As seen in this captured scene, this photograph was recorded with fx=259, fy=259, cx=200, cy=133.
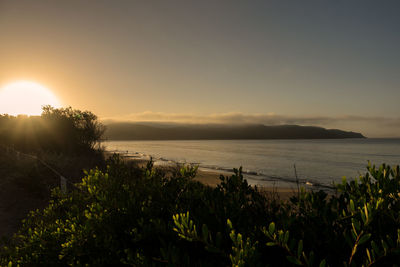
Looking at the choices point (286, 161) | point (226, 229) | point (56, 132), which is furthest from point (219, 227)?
point (286, 161)

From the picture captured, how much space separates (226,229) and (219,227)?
225 mm

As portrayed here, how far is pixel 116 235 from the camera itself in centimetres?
215

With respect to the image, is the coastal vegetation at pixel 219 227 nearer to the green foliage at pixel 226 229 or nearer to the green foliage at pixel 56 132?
the green foliage at pixel 226 229

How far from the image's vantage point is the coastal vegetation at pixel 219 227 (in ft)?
4.84

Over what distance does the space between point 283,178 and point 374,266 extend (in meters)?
26.0

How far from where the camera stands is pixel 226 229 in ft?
5.71

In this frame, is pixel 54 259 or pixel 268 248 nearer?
pixel 268 248

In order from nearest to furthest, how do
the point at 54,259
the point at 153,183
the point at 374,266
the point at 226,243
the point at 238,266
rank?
the point at 238,266 < the point at 374,266 < the point at 226,243 < the point at 54,259 < the point at 153,183

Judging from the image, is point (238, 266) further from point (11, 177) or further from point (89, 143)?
point (89, 143)

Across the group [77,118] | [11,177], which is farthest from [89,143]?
[11,177]

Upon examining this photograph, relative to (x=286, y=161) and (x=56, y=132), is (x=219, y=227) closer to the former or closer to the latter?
(x=56, y=132)

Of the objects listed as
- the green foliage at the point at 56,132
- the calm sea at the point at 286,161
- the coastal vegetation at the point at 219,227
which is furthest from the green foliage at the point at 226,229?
the green foliage at the point at 56,132

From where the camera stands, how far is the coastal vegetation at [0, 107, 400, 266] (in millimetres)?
1475

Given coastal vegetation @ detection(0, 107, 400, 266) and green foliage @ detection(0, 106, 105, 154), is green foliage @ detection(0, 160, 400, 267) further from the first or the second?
green foliage @ detection(0, 106, 105, 154)
